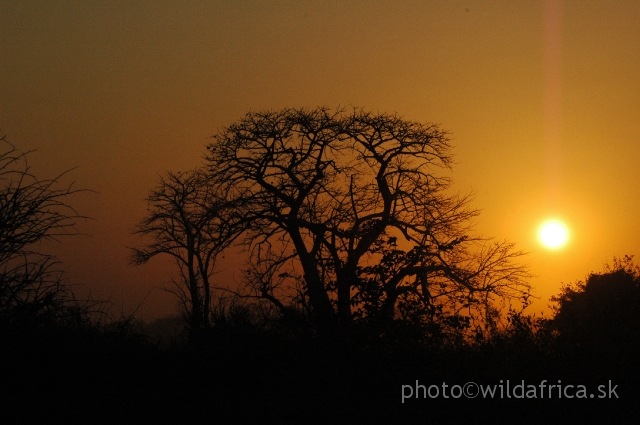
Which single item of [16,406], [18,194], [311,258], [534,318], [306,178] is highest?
[306,178]

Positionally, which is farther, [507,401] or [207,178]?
[207,178]

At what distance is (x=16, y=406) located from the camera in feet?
A: 21.1

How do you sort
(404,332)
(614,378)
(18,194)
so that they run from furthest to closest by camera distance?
(404,332)
(614,378)
(18,194)

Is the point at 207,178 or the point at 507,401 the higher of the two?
the point at 207,178

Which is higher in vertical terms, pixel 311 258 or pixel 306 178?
pixel 306 178

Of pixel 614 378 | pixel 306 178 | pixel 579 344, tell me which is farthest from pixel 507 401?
pixel 306 178

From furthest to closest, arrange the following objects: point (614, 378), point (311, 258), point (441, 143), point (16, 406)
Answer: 1. point (441, 143)
2. point (311, 258)
3. point (614, 378)
4. point (16, 406)

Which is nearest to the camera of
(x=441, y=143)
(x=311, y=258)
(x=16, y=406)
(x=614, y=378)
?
(x=16, y=406)

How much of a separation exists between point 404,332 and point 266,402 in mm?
3611

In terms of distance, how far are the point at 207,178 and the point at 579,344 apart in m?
14.3

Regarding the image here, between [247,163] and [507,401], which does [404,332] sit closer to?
[507,401]

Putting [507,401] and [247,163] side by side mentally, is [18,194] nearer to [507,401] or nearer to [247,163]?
[507,401]

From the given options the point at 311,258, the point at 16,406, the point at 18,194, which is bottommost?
the point at 16,406

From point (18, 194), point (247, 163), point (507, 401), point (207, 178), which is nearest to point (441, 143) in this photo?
point (247, 163)
